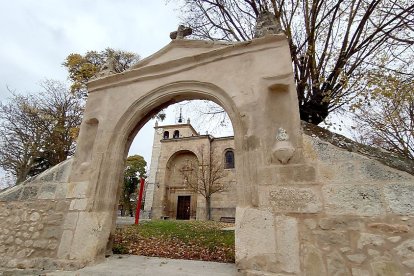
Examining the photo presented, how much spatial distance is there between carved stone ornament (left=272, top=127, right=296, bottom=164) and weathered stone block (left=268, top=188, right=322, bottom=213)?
1.25 feet

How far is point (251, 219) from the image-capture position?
2.90m

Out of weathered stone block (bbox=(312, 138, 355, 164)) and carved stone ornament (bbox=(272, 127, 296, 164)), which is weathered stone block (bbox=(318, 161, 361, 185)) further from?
carved stone ornament (bbox=(272, 127, 296, 164))

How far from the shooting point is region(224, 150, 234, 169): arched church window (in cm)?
2378

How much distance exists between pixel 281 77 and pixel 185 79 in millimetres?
1618

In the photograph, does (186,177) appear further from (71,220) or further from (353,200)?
(353,200)

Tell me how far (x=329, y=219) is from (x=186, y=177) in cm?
2210

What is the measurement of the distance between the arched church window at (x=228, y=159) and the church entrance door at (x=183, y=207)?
5126 millimetres

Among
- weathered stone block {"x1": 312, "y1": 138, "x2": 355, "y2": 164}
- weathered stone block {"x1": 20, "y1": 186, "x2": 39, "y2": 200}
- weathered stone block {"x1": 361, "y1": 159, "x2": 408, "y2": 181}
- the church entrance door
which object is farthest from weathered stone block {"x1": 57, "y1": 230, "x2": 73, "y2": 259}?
the church entrance door

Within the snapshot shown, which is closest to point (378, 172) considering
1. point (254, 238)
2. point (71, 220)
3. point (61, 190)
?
point (254, 238)

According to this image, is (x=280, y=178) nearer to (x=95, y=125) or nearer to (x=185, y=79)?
(x=185, y=79)

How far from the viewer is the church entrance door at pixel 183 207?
24.0 meters

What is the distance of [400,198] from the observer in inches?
94.7

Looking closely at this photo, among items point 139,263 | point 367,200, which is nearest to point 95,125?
point 139,263

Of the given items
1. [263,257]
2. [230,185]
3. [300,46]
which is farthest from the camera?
[230,185]
